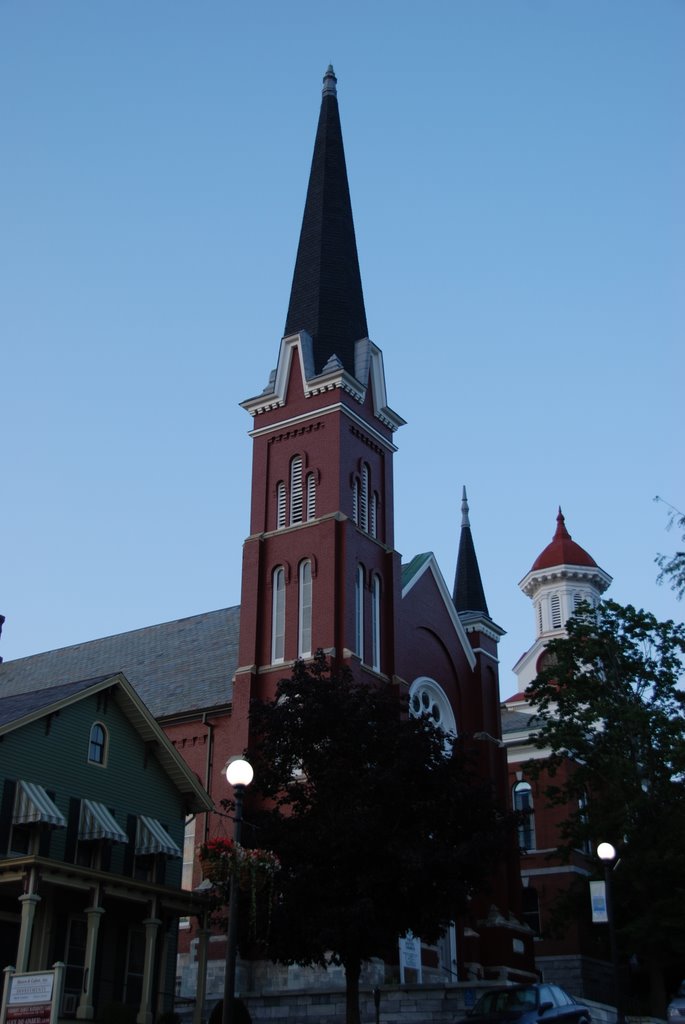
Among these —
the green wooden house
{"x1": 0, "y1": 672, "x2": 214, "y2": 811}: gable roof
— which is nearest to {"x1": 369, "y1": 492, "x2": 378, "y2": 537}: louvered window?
{"x1": 0, "y1": 672, "x2": 214, "y2": 811}: gable roof

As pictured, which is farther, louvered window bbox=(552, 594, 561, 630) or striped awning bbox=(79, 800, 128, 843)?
louvered window bbox=(552, 594, 561, 630)

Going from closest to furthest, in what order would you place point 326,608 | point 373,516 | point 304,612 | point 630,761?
point 630,761 < point 326,608 < point 304,612 < point 373,516

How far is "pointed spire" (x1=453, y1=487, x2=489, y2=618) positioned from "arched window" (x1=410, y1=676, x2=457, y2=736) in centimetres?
582

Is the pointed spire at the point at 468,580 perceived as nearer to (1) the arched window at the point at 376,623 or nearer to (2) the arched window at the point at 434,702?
(2) the arched window at the point at 434,702

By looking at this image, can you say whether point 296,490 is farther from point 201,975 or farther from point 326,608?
point 201,975

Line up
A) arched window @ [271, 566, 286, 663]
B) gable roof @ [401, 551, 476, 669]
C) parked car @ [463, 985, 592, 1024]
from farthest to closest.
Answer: gable roof @ [401, 551, 476, 669] < arched window @ [271, 566, 286, 663] < parked car @ [463, 985, 592, 1024]

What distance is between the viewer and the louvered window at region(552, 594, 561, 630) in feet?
242

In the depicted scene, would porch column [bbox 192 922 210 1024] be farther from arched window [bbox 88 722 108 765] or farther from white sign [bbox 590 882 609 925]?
white sign [bbox 590 882 609 925]

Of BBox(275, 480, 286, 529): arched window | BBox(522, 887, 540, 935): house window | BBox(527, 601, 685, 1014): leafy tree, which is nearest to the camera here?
BBox(527, 601, 685, 1014): leafy tree

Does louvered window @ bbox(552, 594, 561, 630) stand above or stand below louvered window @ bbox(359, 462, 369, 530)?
above

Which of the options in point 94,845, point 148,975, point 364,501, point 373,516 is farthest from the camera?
point 373,516

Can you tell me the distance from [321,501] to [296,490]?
1.54 metres

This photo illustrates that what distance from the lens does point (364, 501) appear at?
4662 centimetres

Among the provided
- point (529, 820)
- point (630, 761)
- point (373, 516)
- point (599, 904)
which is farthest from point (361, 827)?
point (529, 820)
